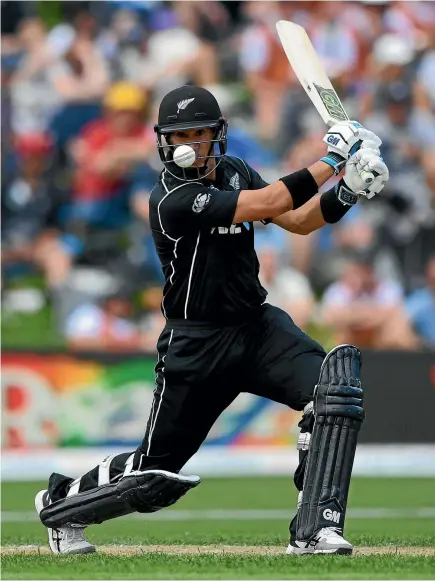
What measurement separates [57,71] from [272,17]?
88.5 inches

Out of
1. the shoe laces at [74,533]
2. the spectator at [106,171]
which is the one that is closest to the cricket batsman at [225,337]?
the shoe laces at [74,533]

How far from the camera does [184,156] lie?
18.3ft

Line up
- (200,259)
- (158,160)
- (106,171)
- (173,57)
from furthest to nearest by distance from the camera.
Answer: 1. (173,57)
2. (106,171)
3. (158,160)
4. (200,259)

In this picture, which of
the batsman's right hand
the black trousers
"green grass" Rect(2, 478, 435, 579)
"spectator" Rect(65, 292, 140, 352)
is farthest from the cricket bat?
"spectator" Rect(65, 292, 140, 352)

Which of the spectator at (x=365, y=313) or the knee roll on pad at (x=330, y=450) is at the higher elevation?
the spectator at (x=365, y=313)

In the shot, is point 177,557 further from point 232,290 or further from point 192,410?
point 232,290

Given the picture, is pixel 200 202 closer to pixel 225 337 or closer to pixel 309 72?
pixel 225 337

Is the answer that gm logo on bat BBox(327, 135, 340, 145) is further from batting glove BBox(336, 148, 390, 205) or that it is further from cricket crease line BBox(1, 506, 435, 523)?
cricket crease line BBox(1, 506, 435, 523)

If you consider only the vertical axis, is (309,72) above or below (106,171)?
below

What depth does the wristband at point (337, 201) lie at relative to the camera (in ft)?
18.7

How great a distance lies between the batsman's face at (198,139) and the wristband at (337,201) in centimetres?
58

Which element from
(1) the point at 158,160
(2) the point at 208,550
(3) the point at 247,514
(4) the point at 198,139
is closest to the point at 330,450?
(2) the point at 208,550

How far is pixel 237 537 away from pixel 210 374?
1437 mm

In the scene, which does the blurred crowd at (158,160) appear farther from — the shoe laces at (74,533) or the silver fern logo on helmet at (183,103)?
the silver fern logo on helmet at (183,103)
